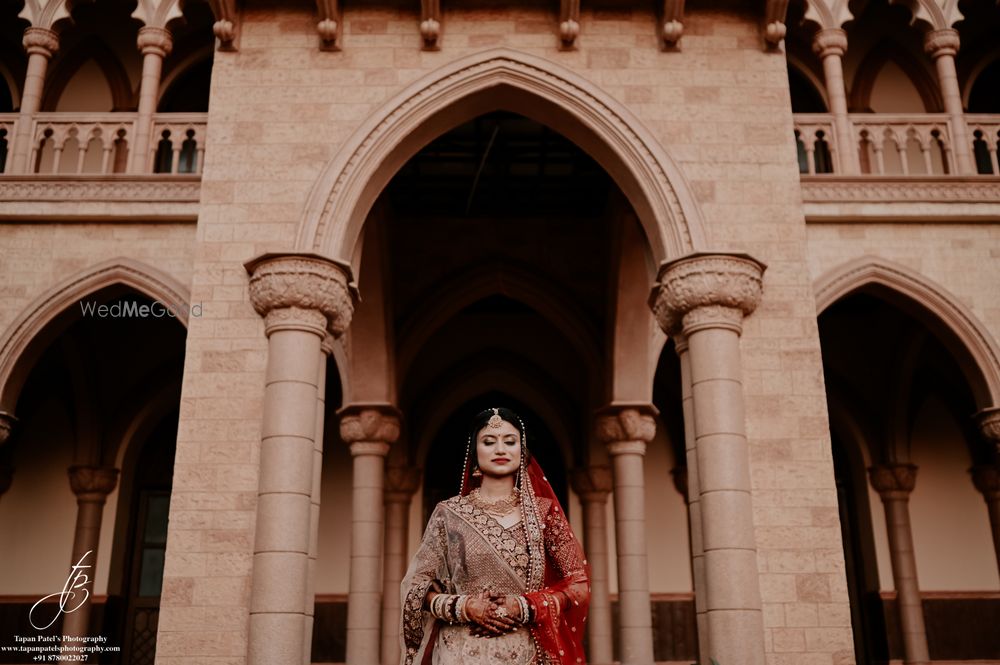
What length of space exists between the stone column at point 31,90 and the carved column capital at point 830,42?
27.2 feet

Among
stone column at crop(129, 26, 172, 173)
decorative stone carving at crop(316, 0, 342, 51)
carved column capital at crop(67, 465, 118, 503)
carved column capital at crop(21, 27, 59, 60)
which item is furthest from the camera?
carved column capital at crop(67, 465, 118, 503)

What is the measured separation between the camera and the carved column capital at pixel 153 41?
32.0ft

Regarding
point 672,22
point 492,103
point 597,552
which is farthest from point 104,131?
point 597,552

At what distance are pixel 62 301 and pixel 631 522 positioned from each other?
22.6ft

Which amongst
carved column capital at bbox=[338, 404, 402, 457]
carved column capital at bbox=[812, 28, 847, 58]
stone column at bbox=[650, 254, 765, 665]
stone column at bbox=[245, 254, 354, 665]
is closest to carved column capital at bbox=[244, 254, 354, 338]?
stone column at bbox=[245, 254, 354, 665]

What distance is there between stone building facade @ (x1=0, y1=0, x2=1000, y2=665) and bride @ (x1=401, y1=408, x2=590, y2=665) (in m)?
3.35

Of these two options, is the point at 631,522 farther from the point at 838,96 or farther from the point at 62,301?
the point at 62,301

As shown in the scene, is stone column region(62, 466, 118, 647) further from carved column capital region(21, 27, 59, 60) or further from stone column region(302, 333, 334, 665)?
stone column region(302, 333, 334, 665)

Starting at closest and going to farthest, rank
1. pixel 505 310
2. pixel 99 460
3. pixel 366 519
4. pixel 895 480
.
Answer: pixel 366 519, pixel 99 460, pixel 895 480, pixel 505 310

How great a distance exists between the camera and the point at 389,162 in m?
8.19

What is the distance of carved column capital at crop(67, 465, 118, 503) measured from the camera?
13008 millimetres

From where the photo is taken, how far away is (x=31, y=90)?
9.77 meters

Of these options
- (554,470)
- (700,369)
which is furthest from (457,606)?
(554,470)

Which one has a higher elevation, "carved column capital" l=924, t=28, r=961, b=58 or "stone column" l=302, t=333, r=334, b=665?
"carved column capital" l=924, t=28, r=961, b=58
